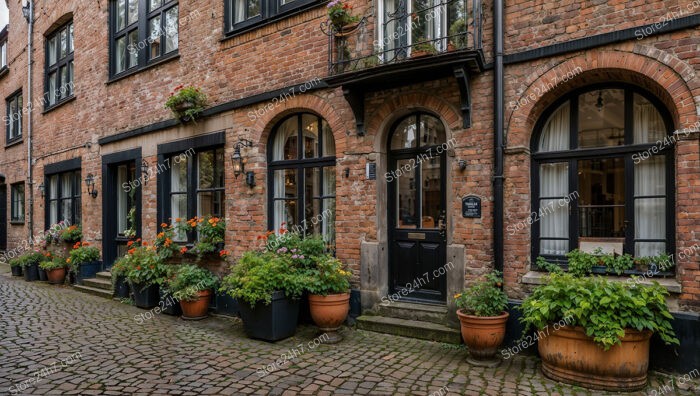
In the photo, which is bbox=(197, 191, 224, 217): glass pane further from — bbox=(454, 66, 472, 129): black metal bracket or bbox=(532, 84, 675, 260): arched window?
bbox=(532, 84, 675, 260): arched window

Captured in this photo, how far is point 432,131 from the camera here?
6.40 meters

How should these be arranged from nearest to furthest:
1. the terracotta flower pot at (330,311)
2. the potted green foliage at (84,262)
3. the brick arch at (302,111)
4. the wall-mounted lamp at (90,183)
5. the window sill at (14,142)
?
the terracotta flower pot at (330,311) < the brick arch at (302,111) < the potted green foliage at (84,262) < the wall-mounted lamp at (90,183) < the window sill at (14,142)

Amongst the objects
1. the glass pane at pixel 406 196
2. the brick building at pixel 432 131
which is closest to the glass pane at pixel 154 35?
the brick building at pixel 432 131

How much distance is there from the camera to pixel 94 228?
10.8 m

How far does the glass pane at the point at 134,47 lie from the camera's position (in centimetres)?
989

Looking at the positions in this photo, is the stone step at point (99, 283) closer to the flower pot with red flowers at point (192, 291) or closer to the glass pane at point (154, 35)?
the flower pot with red flowers at point (192, 291)

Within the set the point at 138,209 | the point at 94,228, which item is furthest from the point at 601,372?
the point at 94,228

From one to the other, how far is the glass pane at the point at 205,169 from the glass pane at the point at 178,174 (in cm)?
48

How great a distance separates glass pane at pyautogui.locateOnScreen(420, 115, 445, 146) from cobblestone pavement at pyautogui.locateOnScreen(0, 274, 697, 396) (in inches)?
107

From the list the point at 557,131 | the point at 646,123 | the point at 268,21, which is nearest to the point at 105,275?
the point at 268,21

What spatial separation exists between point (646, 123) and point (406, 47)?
113 inches

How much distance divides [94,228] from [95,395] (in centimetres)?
751

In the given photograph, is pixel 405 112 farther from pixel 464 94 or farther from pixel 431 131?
pixel 464 94

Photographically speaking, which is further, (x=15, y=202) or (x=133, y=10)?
(x=15, y=202)
